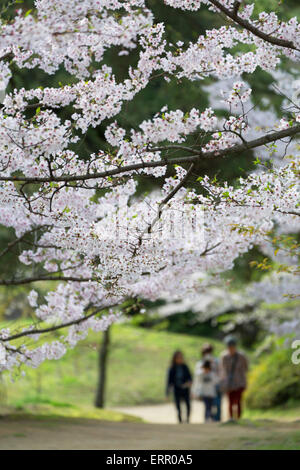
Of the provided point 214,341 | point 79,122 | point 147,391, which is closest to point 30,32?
point 79,122

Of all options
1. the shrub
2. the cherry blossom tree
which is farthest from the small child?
the cherry blossom tree

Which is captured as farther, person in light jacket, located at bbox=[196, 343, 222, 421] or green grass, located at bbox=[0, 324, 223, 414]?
green grass, located at bbox=[0, 324, 223, 414]

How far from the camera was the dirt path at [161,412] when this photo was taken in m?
14.3

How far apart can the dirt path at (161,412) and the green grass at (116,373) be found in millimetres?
675

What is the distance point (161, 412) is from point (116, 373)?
4304mm

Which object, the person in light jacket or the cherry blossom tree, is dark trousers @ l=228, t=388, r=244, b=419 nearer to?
the person in light jacket

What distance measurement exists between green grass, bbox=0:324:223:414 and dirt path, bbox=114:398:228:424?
67 cm

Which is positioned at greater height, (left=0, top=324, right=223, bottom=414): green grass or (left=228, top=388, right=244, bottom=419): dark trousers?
(left=0, top=324, right=223, bottom=414): green grass

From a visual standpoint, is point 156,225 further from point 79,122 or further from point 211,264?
point 211,264

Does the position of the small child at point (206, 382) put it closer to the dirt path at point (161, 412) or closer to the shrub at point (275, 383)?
the shrub at point (275, 383)

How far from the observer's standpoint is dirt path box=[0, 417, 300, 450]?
7.16m

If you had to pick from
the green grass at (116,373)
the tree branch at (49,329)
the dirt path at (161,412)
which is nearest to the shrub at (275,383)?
the dirt path at (161,412)

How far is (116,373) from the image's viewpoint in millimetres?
19656
